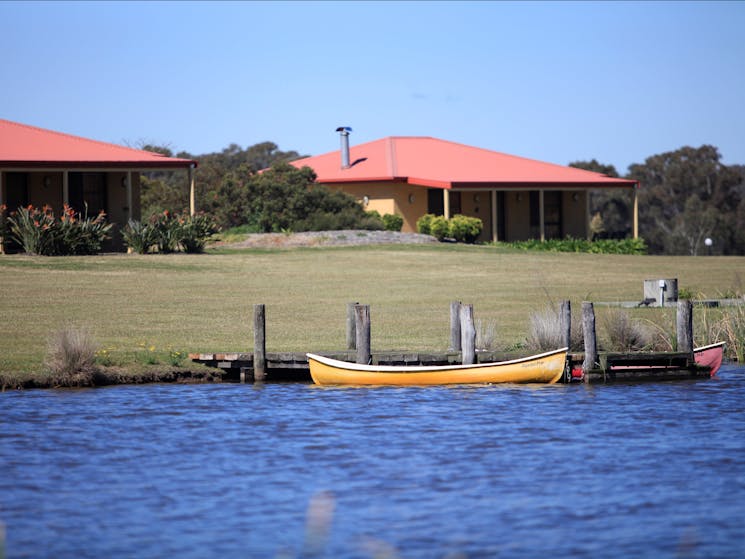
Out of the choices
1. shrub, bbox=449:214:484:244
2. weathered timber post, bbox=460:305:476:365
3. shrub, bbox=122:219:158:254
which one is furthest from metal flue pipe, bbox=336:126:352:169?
weathered timber post, bbox=460:305:476:365

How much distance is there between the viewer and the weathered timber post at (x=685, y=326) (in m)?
22.8

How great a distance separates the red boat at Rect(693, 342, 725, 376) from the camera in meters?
23.2

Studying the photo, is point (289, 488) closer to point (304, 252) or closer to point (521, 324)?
point (521, 324)

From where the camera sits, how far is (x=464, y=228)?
52.1 m

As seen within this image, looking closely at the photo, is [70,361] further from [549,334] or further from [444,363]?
[549,334]

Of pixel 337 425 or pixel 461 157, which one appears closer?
pixel 337 425

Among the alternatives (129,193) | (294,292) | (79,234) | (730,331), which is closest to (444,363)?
(730,331)

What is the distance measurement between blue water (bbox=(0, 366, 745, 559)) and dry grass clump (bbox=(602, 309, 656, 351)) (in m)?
1.55

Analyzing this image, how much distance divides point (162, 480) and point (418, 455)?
3320 millimetres

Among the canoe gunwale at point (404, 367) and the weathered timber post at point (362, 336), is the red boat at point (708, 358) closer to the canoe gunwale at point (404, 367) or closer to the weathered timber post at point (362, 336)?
the canoe gunwale at point (404, 367)

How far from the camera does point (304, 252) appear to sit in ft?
150

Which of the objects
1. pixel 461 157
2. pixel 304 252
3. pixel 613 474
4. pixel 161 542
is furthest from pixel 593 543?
pixel 461 157

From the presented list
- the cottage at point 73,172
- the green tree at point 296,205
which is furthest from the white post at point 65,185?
the green tree at point 296,205

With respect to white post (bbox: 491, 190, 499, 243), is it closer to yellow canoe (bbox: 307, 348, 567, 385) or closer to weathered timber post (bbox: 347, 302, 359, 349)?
weathered timber post (bbox: 347, 302, 359, 349)
